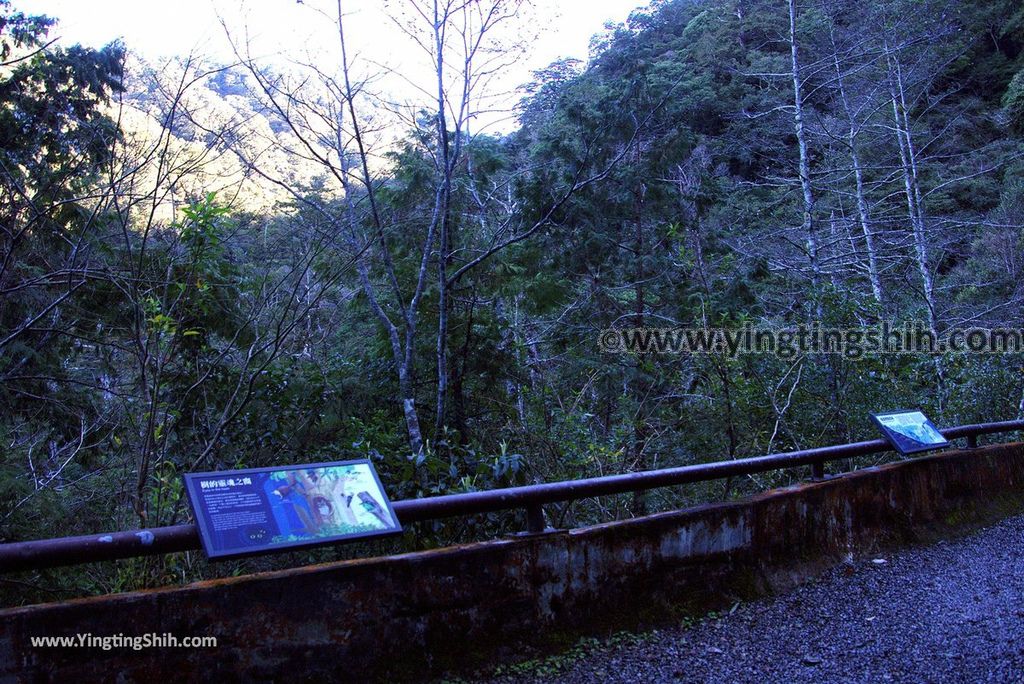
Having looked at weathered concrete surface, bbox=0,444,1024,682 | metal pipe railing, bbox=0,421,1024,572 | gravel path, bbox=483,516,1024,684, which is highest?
metal pipe railing, bbox=0,421,1024,572

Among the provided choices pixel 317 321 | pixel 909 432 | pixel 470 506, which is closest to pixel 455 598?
pixel 470 506

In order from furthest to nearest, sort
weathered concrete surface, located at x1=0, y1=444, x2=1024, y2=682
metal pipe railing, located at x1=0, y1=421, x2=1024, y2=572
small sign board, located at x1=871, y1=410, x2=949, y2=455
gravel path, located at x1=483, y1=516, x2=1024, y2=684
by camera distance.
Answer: small sign board, located at x1=871, y1=410, x2=949, y2=455
gravel path, located at x1=483, y1=516, x2=1024, y2=684
weathered concrete surface, located at x1=0, y1=444, x2=1024, y2=682
metal pipe railing, located at x1=0, y1=421, x2=1024, y2=572

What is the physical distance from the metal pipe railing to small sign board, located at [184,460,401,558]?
0.40ft

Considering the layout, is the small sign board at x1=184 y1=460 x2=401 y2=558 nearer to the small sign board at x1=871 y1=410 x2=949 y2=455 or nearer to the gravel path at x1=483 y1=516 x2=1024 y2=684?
the gravel path at x1=483 y1=516 x2=1024 y2=684

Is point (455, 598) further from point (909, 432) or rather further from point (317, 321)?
point (317, 321)

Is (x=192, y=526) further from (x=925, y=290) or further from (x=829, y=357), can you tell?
(x=925, y=290)

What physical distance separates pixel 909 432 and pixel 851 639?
266cm

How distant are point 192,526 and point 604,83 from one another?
51.1 feet

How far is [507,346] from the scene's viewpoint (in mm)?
10938

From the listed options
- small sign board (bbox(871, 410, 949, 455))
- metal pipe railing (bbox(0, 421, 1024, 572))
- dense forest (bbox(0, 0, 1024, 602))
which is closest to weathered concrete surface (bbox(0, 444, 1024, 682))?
metal pipe railing (bbox(0, 421, 1024, 572))

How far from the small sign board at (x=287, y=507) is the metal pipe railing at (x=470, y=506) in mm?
121

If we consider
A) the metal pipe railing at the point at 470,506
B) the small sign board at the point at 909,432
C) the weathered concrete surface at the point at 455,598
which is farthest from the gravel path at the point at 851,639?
the small sign board at the point at 909,432

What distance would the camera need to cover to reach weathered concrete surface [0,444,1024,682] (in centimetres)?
290

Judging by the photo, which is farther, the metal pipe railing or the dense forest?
the dense forest
